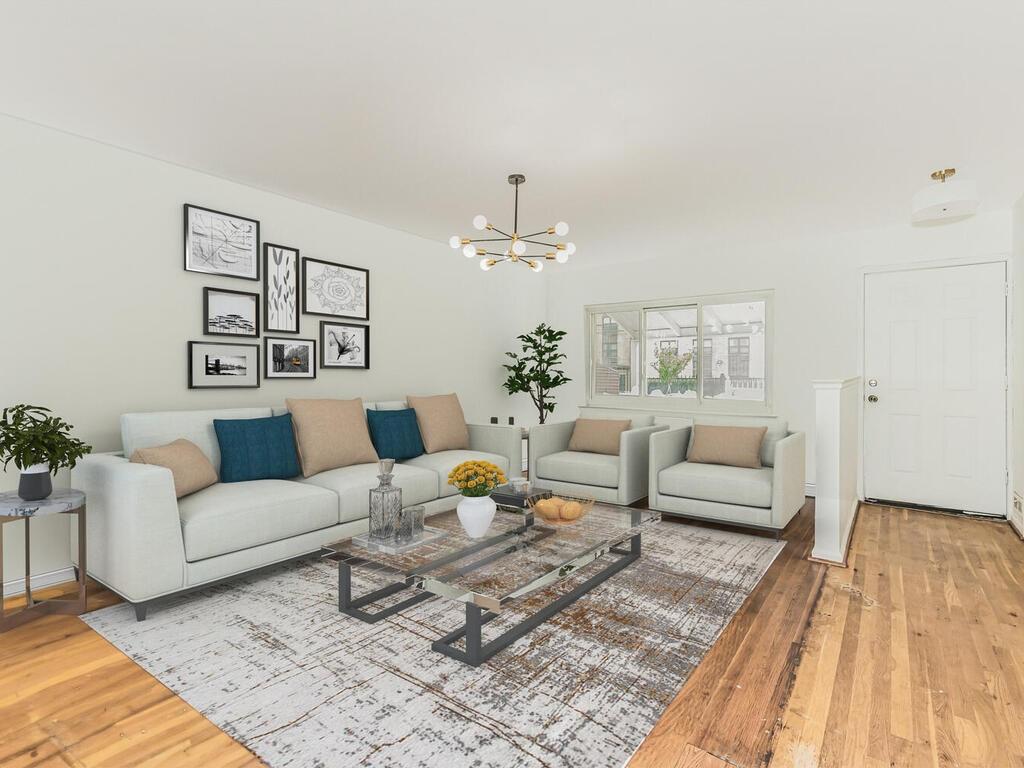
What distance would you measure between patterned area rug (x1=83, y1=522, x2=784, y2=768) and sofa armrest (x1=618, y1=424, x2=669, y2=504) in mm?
1333

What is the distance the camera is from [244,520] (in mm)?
2652

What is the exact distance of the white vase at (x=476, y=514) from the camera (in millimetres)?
2510

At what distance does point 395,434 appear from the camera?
162 inches

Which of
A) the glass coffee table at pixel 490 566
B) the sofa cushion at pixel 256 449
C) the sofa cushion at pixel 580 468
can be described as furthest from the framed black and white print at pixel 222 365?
the sofa cushion at pixel 580 468

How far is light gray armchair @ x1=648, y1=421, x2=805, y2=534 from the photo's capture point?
3.56 metres

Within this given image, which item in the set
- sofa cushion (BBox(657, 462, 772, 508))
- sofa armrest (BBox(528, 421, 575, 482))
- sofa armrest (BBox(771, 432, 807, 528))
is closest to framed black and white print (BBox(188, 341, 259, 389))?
sofa armrest (BBox(528, 421, 575, 482))

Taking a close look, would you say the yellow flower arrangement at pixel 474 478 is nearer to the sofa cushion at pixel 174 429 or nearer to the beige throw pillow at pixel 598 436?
the sofa cushion at pixel 174 429

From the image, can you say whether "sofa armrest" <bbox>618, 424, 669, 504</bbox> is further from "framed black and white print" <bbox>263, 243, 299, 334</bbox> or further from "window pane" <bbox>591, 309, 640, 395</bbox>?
"framed black and white print" <bbox>263, 243, 299, 334</bbox>

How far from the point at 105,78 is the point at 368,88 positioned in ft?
3.78

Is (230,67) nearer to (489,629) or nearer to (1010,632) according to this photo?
(489,629)

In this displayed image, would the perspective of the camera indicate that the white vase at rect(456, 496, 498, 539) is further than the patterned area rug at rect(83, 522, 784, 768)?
Yes

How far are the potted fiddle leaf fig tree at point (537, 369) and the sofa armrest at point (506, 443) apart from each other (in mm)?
1221

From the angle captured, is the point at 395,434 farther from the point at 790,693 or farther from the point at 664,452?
the point at 790,693

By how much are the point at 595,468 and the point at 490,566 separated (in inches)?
90.0
